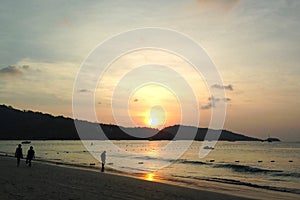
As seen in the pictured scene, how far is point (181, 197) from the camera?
67.2ft

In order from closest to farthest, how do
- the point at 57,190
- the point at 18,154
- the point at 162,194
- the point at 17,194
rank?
1. the point at 17,194
2. the point at 57,190
3. the point at 162,194
4. the point at 18,154

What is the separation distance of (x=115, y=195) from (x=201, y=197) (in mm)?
5118

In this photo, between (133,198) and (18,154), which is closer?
(133,198)

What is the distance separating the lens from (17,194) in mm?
17047

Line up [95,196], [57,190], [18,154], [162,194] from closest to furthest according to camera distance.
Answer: [95,196] → [57,190] → [162,194] → [18,154]

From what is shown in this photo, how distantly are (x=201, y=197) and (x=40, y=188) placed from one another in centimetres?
864

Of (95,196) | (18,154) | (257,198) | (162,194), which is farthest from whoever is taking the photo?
(18,154)

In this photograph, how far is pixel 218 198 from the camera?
21547 millimetres

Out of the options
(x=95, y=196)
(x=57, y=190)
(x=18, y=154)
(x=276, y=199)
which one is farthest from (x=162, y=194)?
(x=18, y=154)

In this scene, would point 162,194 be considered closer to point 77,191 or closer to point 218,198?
point 218,198

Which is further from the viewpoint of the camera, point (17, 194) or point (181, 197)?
point (181, 197)

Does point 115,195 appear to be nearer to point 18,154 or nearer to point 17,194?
point 17,194

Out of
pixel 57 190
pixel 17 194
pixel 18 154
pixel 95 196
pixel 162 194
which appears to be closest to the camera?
pixel 17 194

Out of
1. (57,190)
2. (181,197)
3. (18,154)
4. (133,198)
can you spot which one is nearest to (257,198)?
(181,197)
